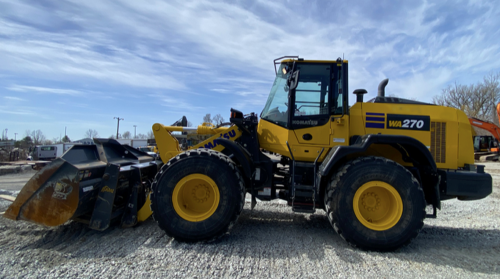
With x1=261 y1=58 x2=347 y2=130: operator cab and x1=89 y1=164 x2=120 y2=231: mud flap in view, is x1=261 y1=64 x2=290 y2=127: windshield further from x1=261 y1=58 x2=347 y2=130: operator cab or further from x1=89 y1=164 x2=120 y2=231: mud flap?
x1=89 y1=164 x2=120 y2=231: mud flap

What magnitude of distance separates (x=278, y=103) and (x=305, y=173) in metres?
1.23

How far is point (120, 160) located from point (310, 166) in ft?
10.8

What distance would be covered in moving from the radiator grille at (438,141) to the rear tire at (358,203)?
2.99ft

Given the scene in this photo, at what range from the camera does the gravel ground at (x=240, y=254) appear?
3008mm

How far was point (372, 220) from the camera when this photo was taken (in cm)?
385

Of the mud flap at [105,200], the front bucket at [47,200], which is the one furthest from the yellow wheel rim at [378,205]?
the front bucket at [47,200]

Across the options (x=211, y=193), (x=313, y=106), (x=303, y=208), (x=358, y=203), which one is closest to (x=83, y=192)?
(x=211, y=193)

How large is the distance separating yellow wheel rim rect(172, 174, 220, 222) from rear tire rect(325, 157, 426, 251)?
1.64 metres

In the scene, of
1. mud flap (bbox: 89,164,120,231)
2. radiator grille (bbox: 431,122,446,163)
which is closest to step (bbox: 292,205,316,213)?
radiator grille (bbox: 431,122,446,163)

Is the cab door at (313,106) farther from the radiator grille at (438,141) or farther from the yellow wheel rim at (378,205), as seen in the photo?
the radiator grille at (438,141)

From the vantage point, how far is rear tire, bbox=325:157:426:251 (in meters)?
3.62

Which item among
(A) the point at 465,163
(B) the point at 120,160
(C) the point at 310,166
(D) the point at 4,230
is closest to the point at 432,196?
(A) the point at 465,163

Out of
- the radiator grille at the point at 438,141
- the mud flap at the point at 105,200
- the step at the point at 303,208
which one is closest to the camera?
the mud flap at the point at 105,200

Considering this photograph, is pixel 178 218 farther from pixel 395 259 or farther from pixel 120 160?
pixel 395 259
